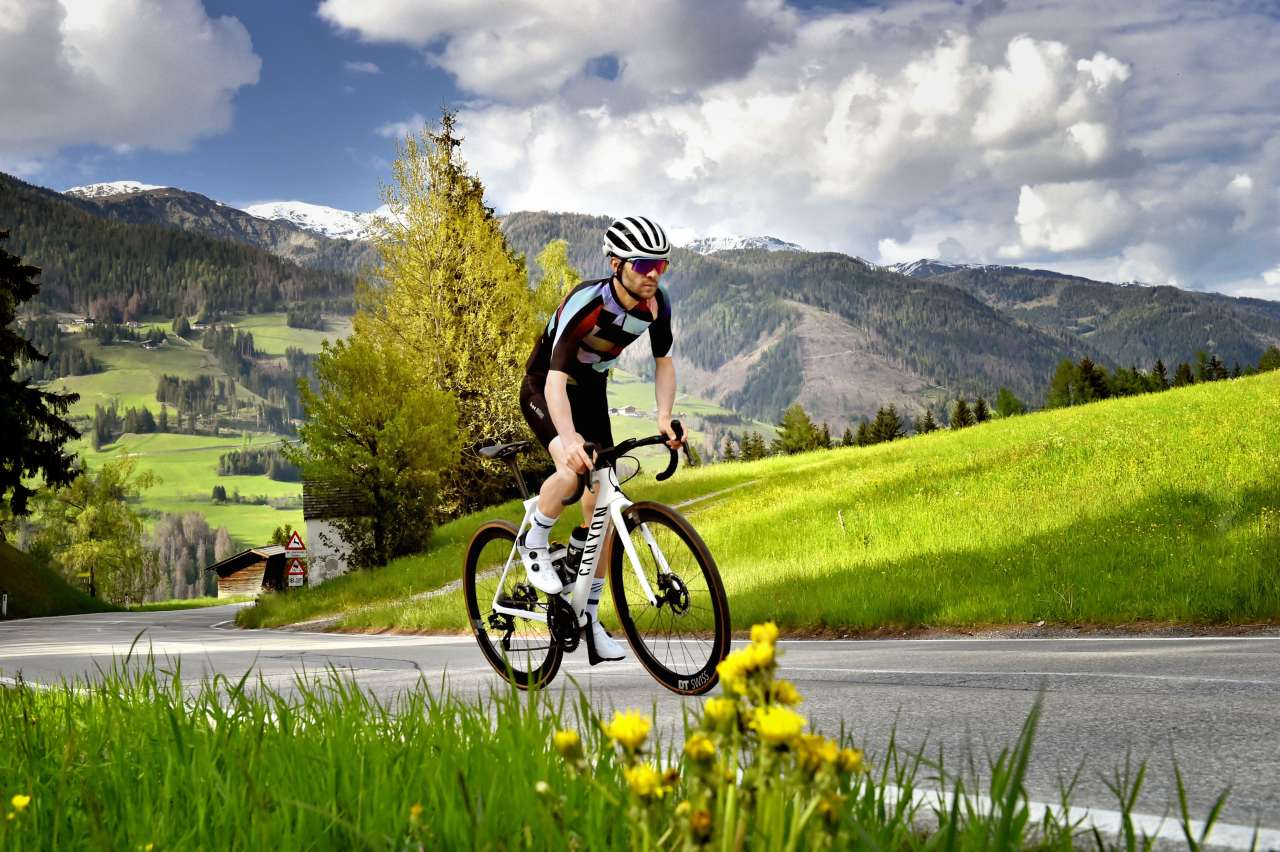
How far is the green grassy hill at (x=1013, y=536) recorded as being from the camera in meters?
10.1

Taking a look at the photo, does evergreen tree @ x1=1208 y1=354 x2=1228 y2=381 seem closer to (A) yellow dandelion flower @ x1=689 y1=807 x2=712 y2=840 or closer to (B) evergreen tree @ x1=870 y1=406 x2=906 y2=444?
(B) evergreen tree @ x1=870 y1=406 x2=906 y2=444

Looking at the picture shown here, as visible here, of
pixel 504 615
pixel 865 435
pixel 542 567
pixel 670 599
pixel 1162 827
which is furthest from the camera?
pixel 865 435

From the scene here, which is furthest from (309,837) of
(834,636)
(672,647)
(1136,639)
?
(834,636)

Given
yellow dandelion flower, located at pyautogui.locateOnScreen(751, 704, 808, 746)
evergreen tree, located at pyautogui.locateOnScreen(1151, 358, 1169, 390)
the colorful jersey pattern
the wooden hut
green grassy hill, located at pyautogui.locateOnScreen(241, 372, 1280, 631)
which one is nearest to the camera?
yellow dandelion flower, located at pyautogui.locateOnScreen(751, 704, 808, 746)

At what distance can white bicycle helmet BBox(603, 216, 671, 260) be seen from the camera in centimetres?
494

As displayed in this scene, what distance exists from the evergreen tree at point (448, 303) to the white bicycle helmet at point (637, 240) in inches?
1116

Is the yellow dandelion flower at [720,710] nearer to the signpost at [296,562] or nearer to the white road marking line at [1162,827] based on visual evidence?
the white road marking line at [1162,827]

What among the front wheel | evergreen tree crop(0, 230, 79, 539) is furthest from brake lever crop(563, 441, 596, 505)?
evergreen tree crop(0, 230, 79, 539)

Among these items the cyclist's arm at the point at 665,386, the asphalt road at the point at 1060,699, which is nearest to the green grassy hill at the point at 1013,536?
the asphalt road at the point at 1060,699

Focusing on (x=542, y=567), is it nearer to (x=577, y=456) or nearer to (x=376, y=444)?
(x=577, y=456)

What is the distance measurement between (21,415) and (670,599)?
34.2m

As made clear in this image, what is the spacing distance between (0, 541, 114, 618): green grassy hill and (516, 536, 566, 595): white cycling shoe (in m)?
43.2

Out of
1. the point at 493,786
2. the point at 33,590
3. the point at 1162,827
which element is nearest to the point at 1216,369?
the point at 33,590

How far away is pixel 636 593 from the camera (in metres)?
5.14
